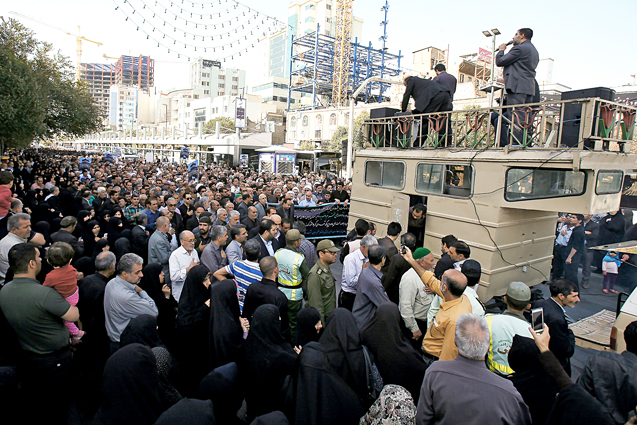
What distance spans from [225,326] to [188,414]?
5.22 ft

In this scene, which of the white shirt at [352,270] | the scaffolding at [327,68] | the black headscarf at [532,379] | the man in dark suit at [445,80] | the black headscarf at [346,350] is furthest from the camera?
the scaffolding at [327,68]

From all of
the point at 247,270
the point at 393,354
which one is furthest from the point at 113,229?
the point at 393,354

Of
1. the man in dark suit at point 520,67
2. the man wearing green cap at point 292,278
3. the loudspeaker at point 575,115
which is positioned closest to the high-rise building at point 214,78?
the man in dark suit at point 520,67

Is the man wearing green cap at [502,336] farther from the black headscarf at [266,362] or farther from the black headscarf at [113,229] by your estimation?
the black headscarf at [113,229]

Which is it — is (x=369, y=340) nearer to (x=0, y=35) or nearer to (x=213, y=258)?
(x=213, y=258)

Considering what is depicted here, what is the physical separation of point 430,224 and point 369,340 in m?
4.50

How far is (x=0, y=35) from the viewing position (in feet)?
52.3

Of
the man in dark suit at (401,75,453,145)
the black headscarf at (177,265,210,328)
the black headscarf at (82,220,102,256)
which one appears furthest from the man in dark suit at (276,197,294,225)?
the black headscarf at (177,265,210,328)

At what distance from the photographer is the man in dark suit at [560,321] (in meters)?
3.63

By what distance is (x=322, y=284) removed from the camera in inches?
197

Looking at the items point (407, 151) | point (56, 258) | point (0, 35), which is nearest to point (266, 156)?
point (0, 35)

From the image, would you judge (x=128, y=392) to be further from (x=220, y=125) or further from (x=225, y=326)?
(x=220, y=125)

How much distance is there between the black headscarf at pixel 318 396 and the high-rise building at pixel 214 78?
12247 centimetres

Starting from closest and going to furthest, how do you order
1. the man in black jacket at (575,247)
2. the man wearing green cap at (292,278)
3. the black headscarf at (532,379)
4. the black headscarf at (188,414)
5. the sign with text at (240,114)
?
the black headscarf at (188,414) < the black headscarf at (532,379) < the man wearing green cap at (292,278) < the man in black jacket at (575,247) < the sign with text at (240,114)
